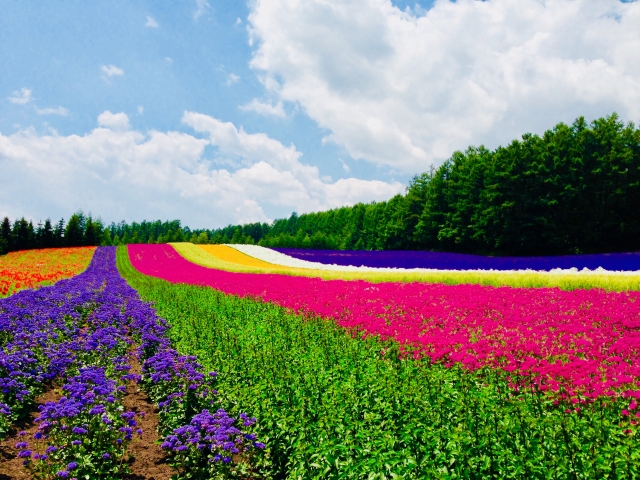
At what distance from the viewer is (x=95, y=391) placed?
690 cm

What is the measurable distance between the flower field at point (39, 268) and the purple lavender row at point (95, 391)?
15.5m

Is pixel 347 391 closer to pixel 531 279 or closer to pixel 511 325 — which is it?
pixel 511 325

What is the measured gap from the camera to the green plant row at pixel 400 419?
13.9 ft

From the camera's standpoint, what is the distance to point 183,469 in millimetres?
6270

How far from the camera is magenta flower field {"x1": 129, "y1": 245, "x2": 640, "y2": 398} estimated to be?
21.6ft

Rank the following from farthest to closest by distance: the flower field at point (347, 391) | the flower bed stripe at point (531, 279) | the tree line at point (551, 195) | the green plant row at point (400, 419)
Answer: the tree line at point (551, 195) → the flower bed stripe at point (531, 279) → the flower field at point (347, 391) → the green plant row at point (400, 419)

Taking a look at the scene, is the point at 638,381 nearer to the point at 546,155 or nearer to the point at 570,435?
the point at 570,435

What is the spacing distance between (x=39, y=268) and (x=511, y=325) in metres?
44.2

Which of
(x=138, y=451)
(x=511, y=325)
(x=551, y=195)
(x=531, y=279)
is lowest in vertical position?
(x=138, y=451)

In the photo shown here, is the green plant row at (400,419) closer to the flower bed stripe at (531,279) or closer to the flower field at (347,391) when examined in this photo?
the flower field at (347,391)

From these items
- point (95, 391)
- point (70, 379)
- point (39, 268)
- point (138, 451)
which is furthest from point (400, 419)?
point (39, 268)

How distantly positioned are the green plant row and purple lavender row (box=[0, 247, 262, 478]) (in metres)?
0.71

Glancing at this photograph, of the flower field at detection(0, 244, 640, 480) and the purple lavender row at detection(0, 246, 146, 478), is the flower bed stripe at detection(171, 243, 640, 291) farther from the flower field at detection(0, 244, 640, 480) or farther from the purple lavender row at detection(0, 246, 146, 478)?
the purple lavender row at detection(0, 246, 146, 478)

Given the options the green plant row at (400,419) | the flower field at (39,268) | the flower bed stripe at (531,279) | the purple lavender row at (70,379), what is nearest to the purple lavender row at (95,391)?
the purple lavender row at (70,379)
